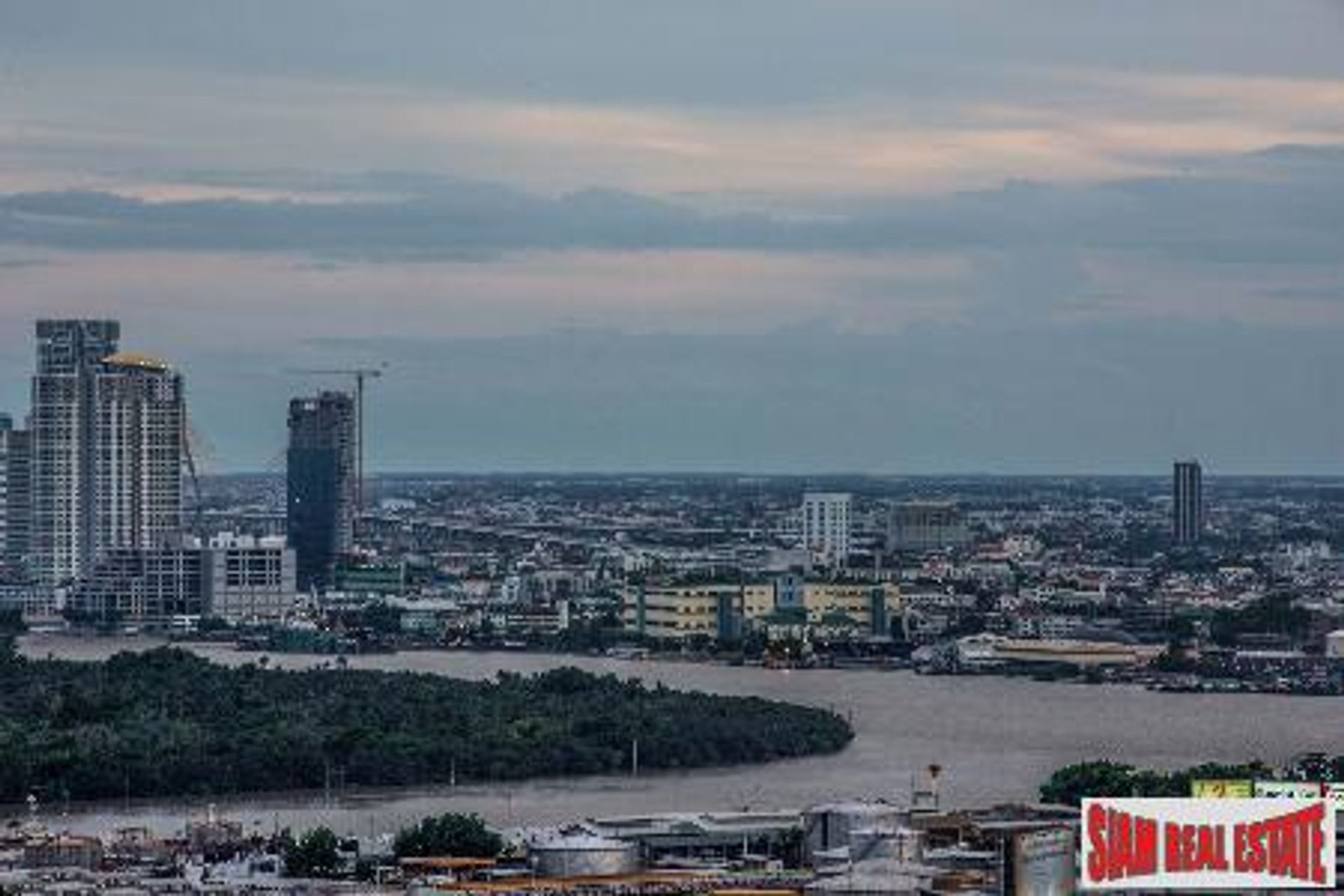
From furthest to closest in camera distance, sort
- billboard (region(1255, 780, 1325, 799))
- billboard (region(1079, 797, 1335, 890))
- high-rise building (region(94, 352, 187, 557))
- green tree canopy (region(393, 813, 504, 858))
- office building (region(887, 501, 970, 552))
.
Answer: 1. office building (region(887, 501, 970, 552))
2. high-rise building (region(94, 352, 187, 557))
3. green tree canopy (region(393, 813, 504, 858))
4. billboard (region(1255, 780, 1325, 799))
5. billboard (region(1079, 797, 1335, 890))

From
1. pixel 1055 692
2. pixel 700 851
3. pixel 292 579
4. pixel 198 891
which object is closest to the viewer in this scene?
pixel 198 891

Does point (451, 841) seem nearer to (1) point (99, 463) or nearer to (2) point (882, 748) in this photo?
(2) point (882, 748)

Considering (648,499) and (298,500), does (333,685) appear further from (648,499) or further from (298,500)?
(648,499)

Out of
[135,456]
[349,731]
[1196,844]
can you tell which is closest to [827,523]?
[135,456]

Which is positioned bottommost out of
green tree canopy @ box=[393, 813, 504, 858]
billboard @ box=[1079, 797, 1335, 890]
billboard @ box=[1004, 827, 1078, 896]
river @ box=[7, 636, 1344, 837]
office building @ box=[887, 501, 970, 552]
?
river @ box=[7, 636, 1344, 837]

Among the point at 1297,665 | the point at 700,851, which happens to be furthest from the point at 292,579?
the point at 700,851

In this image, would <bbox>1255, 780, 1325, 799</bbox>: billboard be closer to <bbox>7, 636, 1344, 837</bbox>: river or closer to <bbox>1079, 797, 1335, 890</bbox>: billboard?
<bbox>1079, 797, 1335, 890</bbox>: billboard

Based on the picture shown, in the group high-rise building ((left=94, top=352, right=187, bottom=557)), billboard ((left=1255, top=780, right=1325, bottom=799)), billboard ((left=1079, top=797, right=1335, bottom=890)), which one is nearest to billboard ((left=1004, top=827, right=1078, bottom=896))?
billboard ((left=1255, top=780, right=1325, bottom=799))

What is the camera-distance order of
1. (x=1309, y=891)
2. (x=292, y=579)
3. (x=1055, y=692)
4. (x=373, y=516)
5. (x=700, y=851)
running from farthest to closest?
(x=373, y=516)
(x=292, y=579)
(x=1055, y=692)
(x=700, y=851)
(x=1309, y=891)

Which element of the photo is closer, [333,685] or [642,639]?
[333,685]
